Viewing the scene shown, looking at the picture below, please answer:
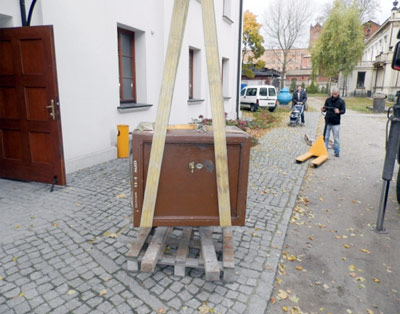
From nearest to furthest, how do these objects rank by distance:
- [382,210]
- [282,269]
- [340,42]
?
[282,269], [382,210], [340,42]

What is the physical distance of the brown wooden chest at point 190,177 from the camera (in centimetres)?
266

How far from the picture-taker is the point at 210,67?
7.95ft

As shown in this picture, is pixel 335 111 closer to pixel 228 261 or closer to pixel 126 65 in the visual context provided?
pixel 126 65

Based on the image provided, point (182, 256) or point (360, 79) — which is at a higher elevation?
point (360, 79)

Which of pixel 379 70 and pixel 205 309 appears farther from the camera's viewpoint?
pixel 379 70

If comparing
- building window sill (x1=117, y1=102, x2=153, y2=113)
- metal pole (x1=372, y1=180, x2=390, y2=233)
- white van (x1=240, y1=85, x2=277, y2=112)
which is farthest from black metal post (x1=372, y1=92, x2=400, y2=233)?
white van (x1=240, y1=85, x2=277, y2=112)

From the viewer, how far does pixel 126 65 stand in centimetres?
767

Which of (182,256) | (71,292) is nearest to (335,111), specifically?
(182,256)

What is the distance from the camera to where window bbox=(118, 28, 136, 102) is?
742 cm

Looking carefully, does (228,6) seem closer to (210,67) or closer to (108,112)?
(108,112)

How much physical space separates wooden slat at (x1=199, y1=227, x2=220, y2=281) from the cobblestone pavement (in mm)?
150

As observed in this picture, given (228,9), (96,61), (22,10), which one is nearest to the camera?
(22,10)

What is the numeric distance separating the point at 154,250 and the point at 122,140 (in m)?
4.49

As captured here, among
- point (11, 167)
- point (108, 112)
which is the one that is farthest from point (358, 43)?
point (11, 167)
